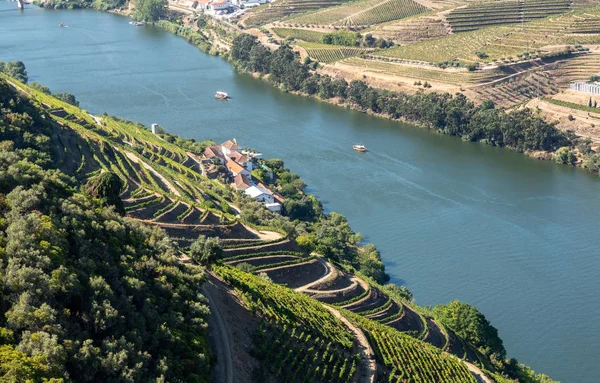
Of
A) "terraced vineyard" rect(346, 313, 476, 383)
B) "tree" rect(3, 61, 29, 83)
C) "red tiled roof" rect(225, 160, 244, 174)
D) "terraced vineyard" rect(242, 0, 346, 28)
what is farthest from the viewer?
"terraced vineyard" rect(242, 0, 346, 28)

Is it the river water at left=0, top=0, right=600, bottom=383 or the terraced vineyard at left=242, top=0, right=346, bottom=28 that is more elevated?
the terraced vineyard at left=242, top=0, right=346, bottom=28

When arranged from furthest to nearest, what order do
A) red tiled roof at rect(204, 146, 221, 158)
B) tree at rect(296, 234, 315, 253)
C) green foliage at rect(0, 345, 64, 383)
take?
red tiled roof at rect(204, 146, 221, 158) → tree at rect(296, 234, 315, 253) → green foliage at rect(0, 345, 64, 383)

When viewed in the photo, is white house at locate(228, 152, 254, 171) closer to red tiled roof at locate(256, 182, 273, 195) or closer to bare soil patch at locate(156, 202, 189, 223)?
red tiled roof at locate(256, 182, 273, 195)

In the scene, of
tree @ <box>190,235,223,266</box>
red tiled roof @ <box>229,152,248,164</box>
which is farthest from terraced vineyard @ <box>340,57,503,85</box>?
tree @ <box>190,235,223,266</box>

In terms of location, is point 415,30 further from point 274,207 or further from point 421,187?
point 274,207

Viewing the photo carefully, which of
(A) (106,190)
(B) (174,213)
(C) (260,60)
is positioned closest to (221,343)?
(A) (106,190)

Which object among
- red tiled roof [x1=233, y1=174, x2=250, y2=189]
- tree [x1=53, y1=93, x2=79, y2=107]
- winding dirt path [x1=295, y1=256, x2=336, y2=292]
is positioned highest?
tree [x1=53, y1=93, x2=79, y2=107]

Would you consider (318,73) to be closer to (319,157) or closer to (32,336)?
(319,157)
